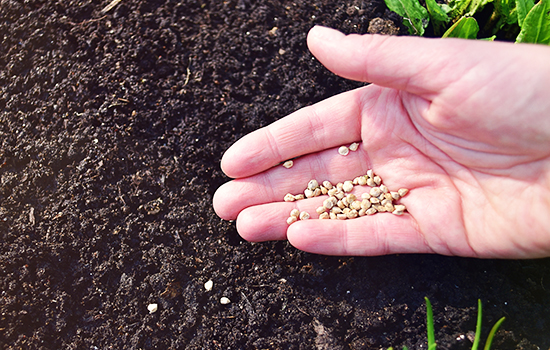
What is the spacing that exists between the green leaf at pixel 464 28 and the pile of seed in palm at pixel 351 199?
0.83 metres

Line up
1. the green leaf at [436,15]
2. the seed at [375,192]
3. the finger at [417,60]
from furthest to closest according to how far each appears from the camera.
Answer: the green leaf at [436,15], the seed at [375,192], the finger at [417,60]

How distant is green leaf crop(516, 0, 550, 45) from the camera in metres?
1.73

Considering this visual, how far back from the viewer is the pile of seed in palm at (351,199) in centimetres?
177

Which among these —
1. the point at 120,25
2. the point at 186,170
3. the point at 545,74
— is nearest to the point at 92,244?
the point at 186,170

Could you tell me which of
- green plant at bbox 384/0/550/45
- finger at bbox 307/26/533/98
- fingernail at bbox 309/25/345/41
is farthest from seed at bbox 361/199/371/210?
green plant at bbox 384/0/550/45

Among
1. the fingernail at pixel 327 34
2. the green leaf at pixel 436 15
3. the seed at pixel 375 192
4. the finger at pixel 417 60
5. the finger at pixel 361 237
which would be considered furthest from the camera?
the green leaf at pixel 436 15

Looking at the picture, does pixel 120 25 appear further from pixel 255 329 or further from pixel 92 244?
pixel 255 329

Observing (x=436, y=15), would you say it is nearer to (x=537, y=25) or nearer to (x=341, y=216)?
(x=537, y=25)

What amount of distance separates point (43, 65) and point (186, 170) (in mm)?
988

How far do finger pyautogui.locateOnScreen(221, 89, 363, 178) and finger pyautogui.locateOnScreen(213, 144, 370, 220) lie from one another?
0.18 feet

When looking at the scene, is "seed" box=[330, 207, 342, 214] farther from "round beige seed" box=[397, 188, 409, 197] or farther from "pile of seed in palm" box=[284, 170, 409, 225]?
"round beige seed" box=[397, 188, 409, 197]

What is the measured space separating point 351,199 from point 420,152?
1.23 ft

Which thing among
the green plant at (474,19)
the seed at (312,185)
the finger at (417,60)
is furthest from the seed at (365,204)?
the green plant at (474,19)

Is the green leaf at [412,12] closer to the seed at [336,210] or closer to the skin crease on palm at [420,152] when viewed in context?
the skin crease on palm at [420,152]
